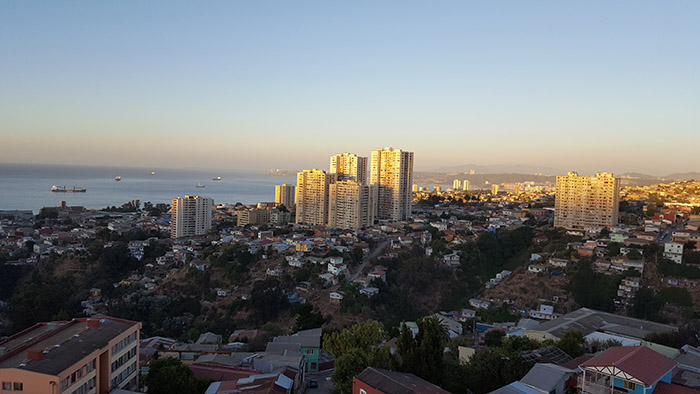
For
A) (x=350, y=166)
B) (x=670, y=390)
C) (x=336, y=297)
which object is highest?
(x=350, y=166)

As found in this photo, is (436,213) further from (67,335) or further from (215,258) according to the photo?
(67,335)

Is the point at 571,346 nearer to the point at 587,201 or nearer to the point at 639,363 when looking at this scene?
the point at 639,363

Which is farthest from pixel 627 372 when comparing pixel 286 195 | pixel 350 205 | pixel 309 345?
pixel 286 195

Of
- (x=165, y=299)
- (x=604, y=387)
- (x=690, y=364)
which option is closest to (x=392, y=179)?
(x=165, y=299)

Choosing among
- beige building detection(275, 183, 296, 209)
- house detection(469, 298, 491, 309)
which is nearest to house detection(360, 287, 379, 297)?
house detection(469, 298, 491, 309)

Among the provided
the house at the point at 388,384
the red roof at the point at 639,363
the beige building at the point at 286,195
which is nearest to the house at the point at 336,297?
the house at the point at 388,384

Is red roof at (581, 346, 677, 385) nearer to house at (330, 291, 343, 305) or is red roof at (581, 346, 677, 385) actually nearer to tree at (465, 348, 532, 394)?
tree at (465, 348, 532, 394)
